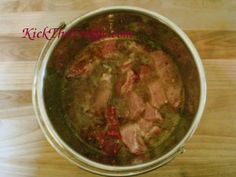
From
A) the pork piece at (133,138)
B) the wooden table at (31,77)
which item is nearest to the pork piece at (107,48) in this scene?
the wooden table at (31,77)

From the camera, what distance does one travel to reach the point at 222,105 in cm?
83

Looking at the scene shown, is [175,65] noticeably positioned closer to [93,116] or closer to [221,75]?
[221,75]

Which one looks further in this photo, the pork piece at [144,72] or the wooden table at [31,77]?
the pork piece at [144,72]

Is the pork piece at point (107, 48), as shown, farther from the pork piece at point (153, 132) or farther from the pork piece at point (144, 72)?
the pork piece at point (153, 132)

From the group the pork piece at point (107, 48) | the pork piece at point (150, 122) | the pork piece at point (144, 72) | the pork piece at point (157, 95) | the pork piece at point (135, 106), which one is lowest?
the pork piece at point (150, 122)

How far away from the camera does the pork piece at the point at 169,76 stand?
0.87m

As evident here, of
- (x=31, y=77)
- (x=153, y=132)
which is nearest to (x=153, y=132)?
(x=153, y=132)

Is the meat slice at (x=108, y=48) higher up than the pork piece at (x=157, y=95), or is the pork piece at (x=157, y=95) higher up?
the meat slice at (x=108, y=48)

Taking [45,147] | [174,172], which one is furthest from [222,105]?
[45,147]

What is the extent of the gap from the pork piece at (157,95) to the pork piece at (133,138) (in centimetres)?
7

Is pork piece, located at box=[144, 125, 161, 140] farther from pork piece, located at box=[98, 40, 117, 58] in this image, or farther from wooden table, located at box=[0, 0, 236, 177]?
pork piece, located at box=[98, 40, 117, 58]

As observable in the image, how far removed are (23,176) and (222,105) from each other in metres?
0.48

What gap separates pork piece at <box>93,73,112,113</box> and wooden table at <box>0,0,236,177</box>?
5.9 inches

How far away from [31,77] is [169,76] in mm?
340
